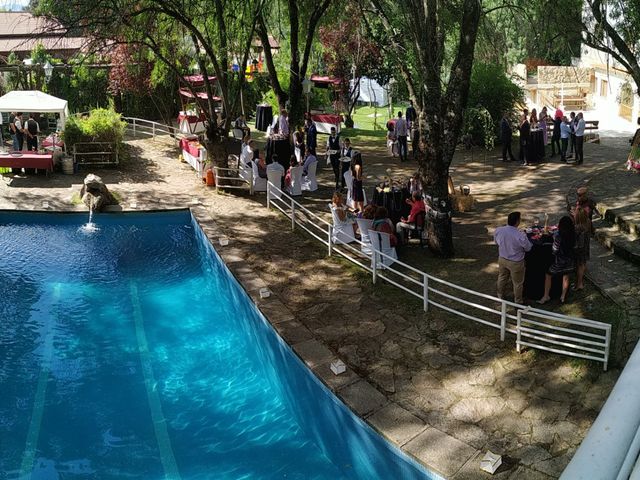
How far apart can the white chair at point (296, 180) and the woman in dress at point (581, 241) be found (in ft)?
29.2

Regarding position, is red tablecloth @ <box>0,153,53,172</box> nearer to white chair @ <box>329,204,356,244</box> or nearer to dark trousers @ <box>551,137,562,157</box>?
white chair @ <box>329,204,356,244</box>

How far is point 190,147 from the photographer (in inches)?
861

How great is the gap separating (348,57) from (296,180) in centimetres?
1520

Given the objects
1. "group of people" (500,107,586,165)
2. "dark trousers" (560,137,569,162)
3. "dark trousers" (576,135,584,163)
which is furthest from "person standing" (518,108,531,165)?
"dark trousers" (576,135,584,163)

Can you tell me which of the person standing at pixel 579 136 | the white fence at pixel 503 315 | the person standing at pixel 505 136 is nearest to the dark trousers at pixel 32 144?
the white fence at pixel 503 315

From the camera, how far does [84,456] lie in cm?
851

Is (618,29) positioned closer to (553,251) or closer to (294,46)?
(294,46)

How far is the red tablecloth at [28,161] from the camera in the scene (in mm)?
19891

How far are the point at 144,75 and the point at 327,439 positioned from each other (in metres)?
22.3

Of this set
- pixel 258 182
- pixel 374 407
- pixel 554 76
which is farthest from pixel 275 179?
pixel 554 76

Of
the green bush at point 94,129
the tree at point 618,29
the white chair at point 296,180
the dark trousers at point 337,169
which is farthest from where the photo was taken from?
the green bush at point 94,129

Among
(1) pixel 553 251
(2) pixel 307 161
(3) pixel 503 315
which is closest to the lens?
(3) pixel 503 315

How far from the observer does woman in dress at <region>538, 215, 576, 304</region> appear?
32.0ft

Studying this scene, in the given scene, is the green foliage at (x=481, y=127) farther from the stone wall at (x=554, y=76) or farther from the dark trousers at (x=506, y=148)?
the stone wall at (x=554, y=76)
